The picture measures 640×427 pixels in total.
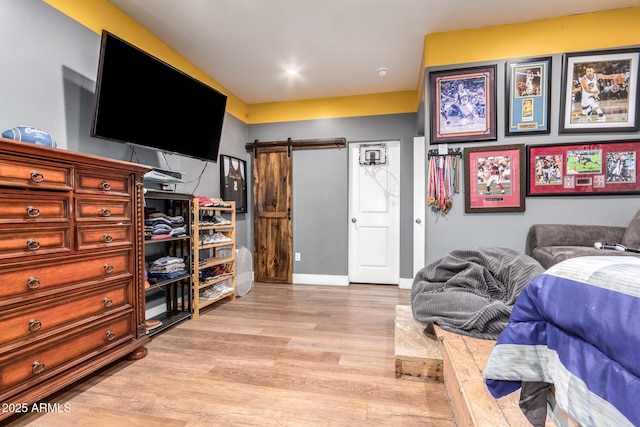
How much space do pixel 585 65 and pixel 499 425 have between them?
2.90 metres

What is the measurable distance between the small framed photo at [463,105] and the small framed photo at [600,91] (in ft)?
1.85

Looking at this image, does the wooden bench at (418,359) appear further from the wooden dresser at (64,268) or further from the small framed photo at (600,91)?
the small framed photo at (600,91)

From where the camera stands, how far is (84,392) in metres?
1.58

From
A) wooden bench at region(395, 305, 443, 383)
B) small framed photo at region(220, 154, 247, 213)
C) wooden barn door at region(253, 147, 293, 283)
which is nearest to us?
wooden bench at region(395, 305, 443, 383)

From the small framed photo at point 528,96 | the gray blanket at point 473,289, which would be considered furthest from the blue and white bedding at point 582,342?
the small framed photo at point 528,96

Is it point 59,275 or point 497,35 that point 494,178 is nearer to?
point 497,35

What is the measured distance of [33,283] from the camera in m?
1.36

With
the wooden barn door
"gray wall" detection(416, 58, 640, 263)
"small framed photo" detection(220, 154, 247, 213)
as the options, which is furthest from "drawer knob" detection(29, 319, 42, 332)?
the wooden barn door

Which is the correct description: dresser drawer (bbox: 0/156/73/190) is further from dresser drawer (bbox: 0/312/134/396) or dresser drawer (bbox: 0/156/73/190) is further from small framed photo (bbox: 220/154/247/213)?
small framed photo (bbox: 220/154/247/213)

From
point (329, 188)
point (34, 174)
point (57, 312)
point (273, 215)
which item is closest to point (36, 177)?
point (34, 174)

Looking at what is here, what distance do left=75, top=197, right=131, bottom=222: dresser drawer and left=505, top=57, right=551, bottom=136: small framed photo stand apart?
306 centimetres

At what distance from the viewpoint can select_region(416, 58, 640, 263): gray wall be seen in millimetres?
2396

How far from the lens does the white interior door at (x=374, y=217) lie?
3988 mm

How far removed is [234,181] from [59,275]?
2599 millimetres
